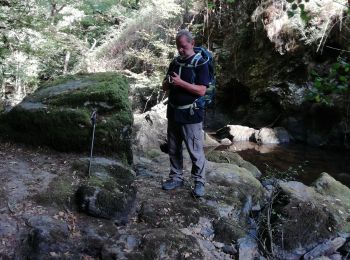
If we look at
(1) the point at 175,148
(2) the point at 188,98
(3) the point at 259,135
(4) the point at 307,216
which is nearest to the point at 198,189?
(1) the point at 175,148

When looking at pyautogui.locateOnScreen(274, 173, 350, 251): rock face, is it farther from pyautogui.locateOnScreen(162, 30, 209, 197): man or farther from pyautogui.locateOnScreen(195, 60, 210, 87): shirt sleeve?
pyautogui.locateOnScreen(195, 60, 210, 87): shirt sleeve

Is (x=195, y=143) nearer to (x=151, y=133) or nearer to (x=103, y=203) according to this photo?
(x=103, y=203)

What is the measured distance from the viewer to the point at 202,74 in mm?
3924

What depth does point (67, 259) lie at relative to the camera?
2.95 m

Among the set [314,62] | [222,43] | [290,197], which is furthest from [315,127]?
[290,197]

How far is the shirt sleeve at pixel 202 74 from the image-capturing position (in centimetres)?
392

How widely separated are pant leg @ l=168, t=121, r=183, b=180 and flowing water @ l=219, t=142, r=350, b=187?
393 centimetres

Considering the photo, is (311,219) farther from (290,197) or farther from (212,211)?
(212,211)

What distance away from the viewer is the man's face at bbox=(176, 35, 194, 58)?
388 centimetres

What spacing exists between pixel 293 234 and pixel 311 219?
1.18 feet

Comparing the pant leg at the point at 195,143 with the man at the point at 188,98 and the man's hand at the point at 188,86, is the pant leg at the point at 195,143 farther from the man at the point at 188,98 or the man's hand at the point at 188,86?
the man's hand at the point at 188,86

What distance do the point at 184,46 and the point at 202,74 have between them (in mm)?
336

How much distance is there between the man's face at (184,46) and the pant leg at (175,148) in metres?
0.78

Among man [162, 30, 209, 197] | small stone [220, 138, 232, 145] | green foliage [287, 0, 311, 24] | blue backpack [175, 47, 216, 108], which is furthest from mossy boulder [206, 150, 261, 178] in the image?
green foliage [287, 0, 311, 24]
